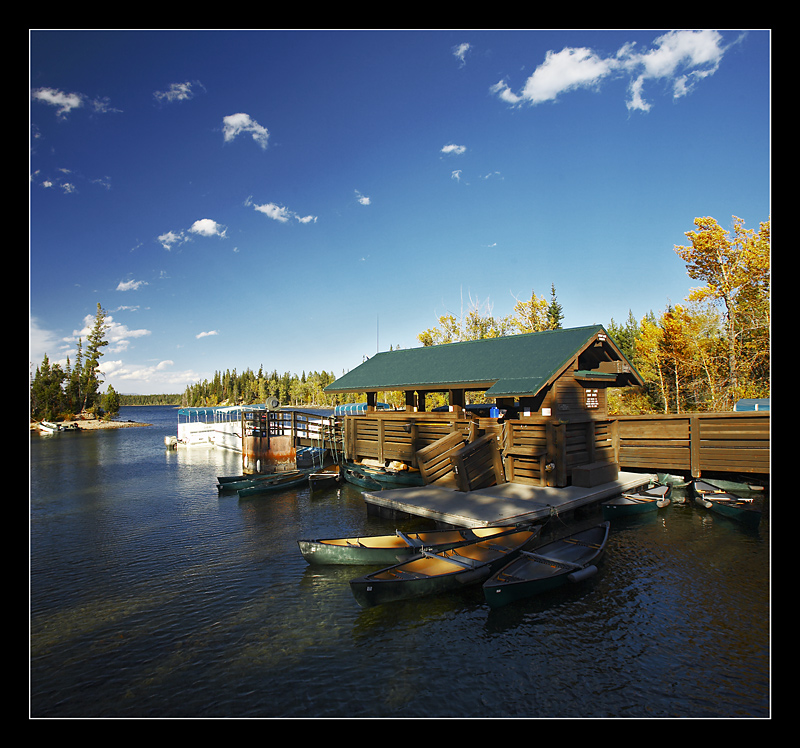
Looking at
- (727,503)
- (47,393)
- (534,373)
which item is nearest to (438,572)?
(534,373)

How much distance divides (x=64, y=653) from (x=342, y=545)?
778cm

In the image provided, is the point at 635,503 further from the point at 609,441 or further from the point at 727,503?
the point at 609,441

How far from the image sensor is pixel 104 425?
5650 inches

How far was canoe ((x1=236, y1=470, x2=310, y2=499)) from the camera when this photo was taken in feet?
96.6

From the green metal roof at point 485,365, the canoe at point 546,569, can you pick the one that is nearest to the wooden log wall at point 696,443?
the green metal roof at point 485,365

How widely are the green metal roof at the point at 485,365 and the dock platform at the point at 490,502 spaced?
15.2ft

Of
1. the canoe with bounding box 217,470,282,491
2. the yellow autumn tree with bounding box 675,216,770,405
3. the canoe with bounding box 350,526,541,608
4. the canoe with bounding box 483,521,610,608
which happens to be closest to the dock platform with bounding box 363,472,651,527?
the canoe with bounding box 350,526,541,608

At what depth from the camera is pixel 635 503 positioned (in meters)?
20.5

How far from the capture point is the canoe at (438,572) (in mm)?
12445

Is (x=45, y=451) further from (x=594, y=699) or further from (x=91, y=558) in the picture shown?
(x=594, y=699)

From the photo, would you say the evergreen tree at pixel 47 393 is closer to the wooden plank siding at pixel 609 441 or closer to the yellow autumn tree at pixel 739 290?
the wooden plank siding at pixel 609 441

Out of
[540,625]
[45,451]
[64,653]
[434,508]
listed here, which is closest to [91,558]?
[64,653]

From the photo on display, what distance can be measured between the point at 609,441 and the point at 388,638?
64.1 feet

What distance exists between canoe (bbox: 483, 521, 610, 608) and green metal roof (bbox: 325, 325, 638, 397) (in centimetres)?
726
